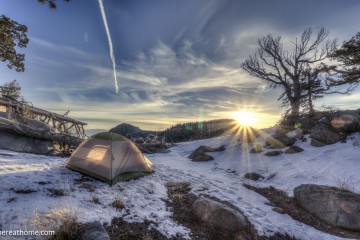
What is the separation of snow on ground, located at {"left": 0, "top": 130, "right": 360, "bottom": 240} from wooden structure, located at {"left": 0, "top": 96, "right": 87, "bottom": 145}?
369cm

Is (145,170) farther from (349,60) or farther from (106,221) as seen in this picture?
(349,60)

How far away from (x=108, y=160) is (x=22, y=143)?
7091 mm

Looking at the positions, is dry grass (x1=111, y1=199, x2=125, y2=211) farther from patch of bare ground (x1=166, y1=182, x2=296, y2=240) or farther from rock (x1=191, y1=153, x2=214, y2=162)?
rock (x1=191, y1=153, x2=214, y2=162)

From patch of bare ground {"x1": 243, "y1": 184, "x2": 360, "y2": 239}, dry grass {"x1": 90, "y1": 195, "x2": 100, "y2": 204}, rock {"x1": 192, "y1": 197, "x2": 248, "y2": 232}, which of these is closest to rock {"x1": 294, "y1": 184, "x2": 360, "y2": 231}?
patch of bare ground {"x1": 243, "y1": 184, "x2": 360, "y2": 239}

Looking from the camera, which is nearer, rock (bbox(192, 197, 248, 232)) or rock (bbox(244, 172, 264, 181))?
rock (bbox(192, 197, 248, 232))

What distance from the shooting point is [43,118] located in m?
20.5

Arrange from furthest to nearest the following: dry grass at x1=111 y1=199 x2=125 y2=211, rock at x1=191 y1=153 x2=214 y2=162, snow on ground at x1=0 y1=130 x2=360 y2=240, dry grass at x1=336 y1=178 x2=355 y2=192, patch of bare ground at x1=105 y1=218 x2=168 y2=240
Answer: rock at x1=191 y1=153 x2=214 y2=162 < dry grass at x1=336 y1=178 x2=355 y2=192 < dry grass at x1=111 y1=199 x2=125 y2=211 < snow on ground at x1=0 y1=130 x2=360 y2=240 < patch of bare ground at x1=105 y1=218 x2=168 y2=240

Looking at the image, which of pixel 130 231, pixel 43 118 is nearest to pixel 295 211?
pixel 130 231

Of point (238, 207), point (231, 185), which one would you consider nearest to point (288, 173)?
point (231, 185)

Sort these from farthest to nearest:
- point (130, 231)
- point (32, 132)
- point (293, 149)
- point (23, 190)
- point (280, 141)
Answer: point (280, 141) < point (293, 149) < point (32, 132) < point (23, 190) < point (130, 231)

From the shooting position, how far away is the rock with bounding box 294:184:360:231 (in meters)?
7.03

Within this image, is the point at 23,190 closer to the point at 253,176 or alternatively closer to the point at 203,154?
the point at 253,176

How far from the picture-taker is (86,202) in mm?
6199

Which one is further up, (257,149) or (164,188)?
(257,149)
